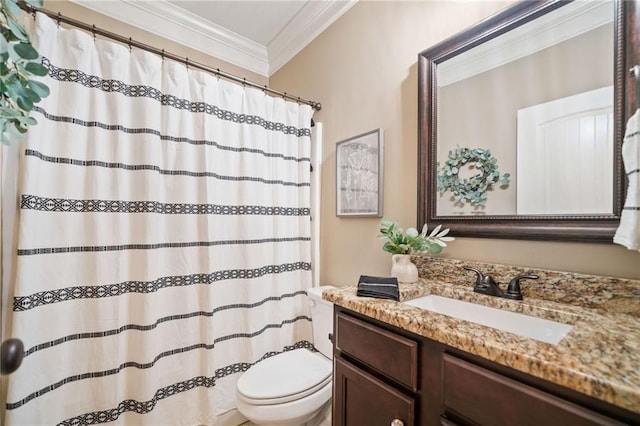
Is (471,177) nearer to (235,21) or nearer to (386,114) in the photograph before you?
(386,114)

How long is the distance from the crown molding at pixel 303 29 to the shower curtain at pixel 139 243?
31.7 inches

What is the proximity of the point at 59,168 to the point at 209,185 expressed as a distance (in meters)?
0.63

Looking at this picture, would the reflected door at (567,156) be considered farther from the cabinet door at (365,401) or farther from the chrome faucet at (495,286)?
the cabinet door at (365,401)

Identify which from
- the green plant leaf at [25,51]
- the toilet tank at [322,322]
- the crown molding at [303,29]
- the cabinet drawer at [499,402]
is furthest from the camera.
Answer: the crown molding at [303,29]

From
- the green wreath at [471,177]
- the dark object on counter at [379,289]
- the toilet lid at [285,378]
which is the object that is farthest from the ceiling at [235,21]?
the toilet lid at [285,378]

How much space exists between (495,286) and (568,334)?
33 centimetres

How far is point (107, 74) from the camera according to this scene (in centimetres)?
130

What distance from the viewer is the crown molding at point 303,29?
1.88 metres

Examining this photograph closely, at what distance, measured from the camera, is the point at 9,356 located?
43 cm

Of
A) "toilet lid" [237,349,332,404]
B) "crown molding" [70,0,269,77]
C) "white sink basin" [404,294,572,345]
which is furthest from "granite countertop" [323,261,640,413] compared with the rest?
"crown molding" [70,0,269,77]

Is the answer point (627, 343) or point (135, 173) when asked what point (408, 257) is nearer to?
point (627, 343)

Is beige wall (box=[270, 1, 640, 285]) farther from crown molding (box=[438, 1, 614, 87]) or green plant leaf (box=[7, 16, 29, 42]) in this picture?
green plant leaf (box=[7, 16, 29, 42])

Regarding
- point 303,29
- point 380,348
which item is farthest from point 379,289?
point 303,29

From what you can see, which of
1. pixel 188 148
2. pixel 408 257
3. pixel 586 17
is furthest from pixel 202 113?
pixel 586 17
